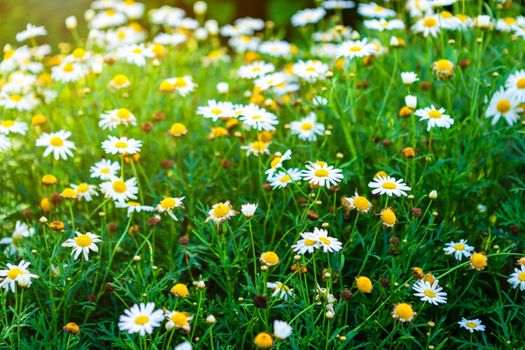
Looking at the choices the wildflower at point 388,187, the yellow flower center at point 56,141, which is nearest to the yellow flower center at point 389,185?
the wildflower at point 388,187

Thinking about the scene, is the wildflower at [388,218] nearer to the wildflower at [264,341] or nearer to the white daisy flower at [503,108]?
the wildflower at [264,341]

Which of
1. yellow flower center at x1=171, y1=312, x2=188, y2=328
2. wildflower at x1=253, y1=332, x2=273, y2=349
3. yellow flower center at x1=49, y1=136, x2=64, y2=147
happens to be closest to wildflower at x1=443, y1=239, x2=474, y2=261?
wildflower at x1=253, y1=332, x2=273, y2=349

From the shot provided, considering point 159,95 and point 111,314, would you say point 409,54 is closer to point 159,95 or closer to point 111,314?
point 159,95

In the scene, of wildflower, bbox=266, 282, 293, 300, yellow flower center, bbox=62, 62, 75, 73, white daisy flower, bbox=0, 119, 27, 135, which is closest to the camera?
wildflower, bbox=266, 282, 293, 300

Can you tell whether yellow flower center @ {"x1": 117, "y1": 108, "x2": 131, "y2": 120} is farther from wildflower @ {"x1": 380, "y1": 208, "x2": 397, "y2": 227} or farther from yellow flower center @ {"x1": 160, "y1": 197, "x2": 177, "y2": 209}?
wildflower @ {"x1": 380, "y1": 208, "x2": 397, "y2": 227}

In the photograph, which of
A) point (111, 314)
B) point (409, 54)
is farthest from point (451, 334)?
point (409, 54)

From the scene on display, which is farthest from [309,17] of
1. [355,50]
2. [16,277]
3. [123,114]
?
[16,277]
